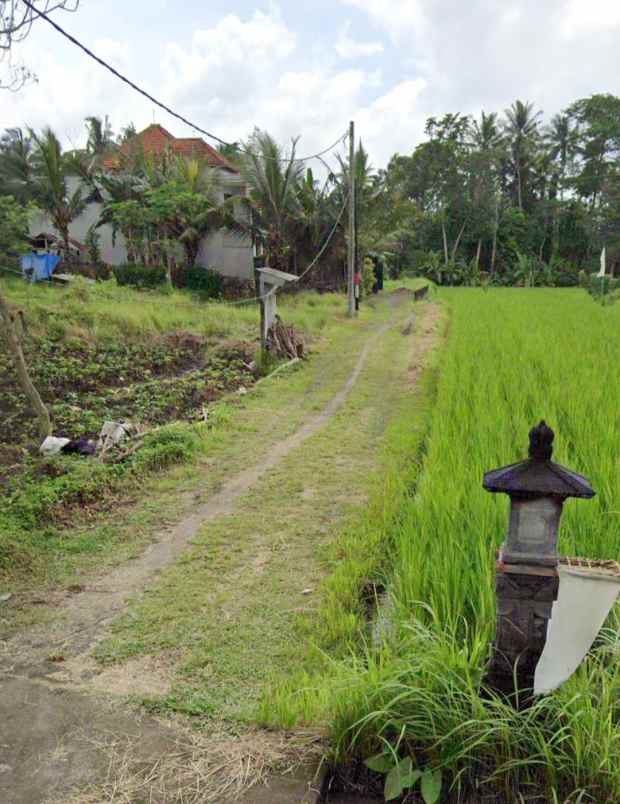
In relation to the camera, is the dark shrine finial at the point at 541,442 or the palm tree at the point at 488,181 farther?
the palm tree at the point at 488,181

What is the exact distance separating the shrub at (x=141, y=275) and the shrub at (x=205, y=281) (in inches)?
32.1

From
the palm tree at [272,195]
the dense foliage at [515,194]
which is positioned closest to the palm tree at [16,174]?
the palm tree at [272,195]

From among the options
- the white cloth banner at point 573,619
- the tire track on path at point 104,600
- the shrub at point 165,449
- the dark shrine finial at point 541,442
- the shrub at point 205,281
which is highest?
the shrub at point 205,281

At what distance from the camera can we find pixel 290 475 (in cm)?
525

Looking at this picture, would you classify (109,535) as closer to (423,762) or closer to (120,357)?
(423,762)

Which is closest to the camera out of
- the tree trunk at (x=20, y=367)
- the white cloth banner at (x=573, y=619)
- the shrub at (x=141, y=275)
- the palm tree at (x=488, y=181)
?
the white cloth banner at (x=573, y=619)

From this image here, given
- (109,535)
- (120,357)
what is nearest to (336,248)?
(120,357)

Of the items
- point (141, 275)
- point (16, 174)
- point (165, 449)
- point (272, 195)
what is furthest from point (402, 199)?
point (165, 449)

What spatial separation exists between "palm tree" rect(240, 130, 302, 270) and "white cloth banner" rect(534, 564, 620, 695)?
16.9 meters

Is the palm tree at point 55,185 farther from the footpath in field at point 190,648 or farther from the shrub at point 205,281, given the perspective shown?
the footpath in field at point 190,648

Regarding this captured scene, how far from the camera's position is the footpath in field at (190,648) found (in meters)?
2.02

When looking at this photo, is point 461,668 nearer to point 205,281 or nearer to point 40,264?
point 205,281

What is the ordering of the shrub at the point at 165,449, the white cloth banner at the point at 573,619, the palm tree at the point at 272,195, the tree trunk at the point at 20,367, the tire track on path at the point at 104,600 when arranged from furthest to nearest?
the palm tree at the point at 272,195, the shrub at the point at 165,449, the tree trunk at the point at 20,367, the tire track on path at the point at 104,600, the white cloth banner at the point at 573,619

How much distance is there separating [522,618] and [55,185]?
21.3 m
